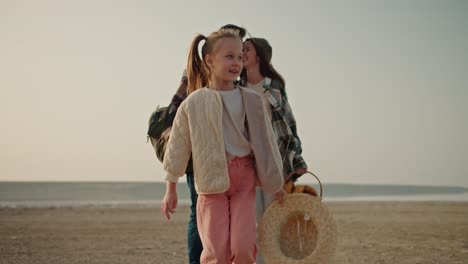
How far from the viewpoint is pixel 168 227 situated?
9.04m

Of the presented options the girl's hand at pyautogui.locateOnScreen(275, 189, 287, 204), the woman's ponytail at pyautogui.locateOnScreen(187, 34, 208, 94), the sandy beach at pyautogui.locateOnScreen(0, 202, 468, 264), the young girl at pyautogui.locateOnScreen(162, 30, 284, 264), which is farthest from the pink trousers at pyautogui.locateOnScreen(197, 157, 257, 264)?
the sandy beach at pyautogui.locateOnScreen(0, 202, 468, 264)

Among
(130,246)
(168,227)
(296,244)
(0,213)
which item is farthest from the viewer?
(0,213)

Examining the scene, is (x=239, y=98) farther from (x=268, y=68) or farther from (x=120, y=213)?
(x=120, y=213)

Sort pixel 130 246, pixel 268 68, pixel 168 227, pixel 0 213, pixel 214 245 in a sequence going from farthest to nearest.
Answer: pixel 0 213
pixel 168 227
pixel 130 246
pixel 268 68
pixel 214 245

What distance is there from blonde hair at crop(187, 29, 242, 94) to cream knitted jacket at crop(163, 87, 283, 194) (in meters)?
0.24

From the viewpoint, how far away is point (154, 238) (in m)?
7.70

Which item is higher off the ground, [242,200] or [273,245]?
[242,200]

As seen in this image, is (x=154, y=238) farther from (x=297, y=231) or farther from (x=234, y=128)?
(x=234, y=128)

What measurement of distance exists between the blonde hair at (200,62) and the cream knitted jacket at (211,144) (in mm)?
240

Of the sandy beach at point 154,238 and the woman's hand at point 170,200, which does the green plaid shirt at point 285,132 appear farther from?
the sandy beach at point 154,238

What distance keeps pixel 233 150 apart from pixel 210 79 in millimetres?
519

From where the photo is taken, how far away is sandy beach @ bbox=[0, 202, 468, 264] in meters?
6.11

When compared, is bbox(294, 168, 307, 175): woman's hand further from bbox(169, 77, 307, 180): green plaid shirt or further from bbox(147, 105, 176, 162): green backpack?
bbox(147, 105, 176, 162): green backpack

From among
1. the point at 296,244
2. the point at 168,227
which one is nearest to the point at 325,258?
the point at 296,244
